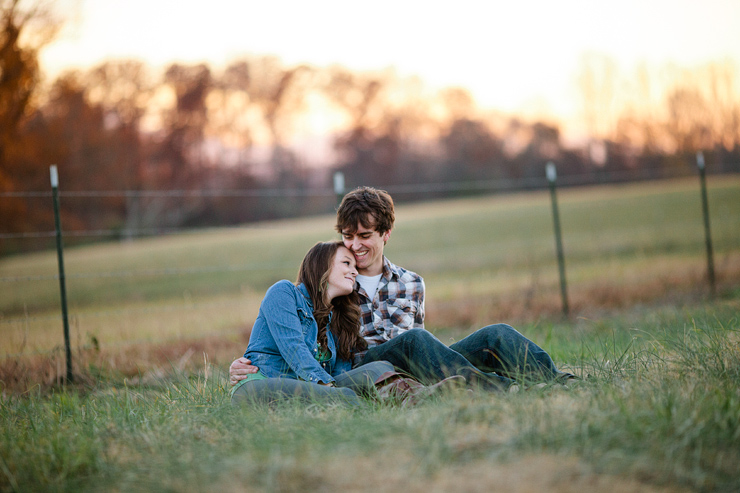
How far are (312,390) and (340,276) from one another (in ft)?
2.31

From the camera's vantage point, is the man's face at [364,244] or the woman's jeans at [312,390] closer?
the woman's jeans at [312,390]

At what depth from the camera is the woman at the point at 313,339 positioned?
334cm

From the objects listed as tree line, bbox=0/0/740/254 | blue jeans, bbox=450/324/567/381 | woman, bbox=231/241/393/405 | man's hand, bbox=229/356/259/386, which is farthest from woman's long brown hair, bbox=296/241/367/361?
tree line, bbox=0/0/740/254

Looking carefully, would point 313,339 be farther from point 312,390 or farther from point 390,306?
point 390,306

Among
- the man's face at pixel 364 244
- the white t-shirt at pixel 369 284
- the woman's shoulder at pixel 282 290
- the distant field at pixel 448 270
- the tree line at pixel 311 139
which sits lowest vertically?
the distant field at pixel 448 270

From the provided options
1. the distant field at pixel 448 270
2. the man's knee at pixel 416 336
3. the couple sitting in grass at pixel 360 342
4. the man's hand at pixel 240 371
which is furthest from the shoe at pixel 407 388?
the distant field at pixel 448 270

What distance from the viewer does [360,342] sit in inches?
151

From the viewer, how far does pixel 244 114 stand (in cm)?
3002

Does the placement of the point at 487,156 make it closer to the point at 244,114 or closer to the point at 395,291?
the point at 244,114

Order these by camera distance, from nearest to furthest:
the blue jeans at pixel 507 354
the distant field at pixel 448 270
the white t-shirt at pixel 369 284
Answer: the blue jeans at pixel 507 354
the white t-shirt at pixel 369 284
the distant field at pixel 448 270

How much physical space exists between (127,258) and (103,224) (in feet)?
29.3

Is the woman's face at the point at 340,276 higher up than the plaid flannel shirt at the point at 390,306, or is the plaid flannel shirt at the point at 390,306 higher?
the woman's face at the point at 340,276

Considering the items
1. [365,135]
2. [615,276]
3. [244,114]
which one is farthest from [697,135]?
[615,276]

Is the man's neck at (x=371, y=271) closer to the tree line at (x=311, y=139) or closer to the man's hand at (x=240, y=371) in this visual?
the man's hand at (x=240, y=371)
